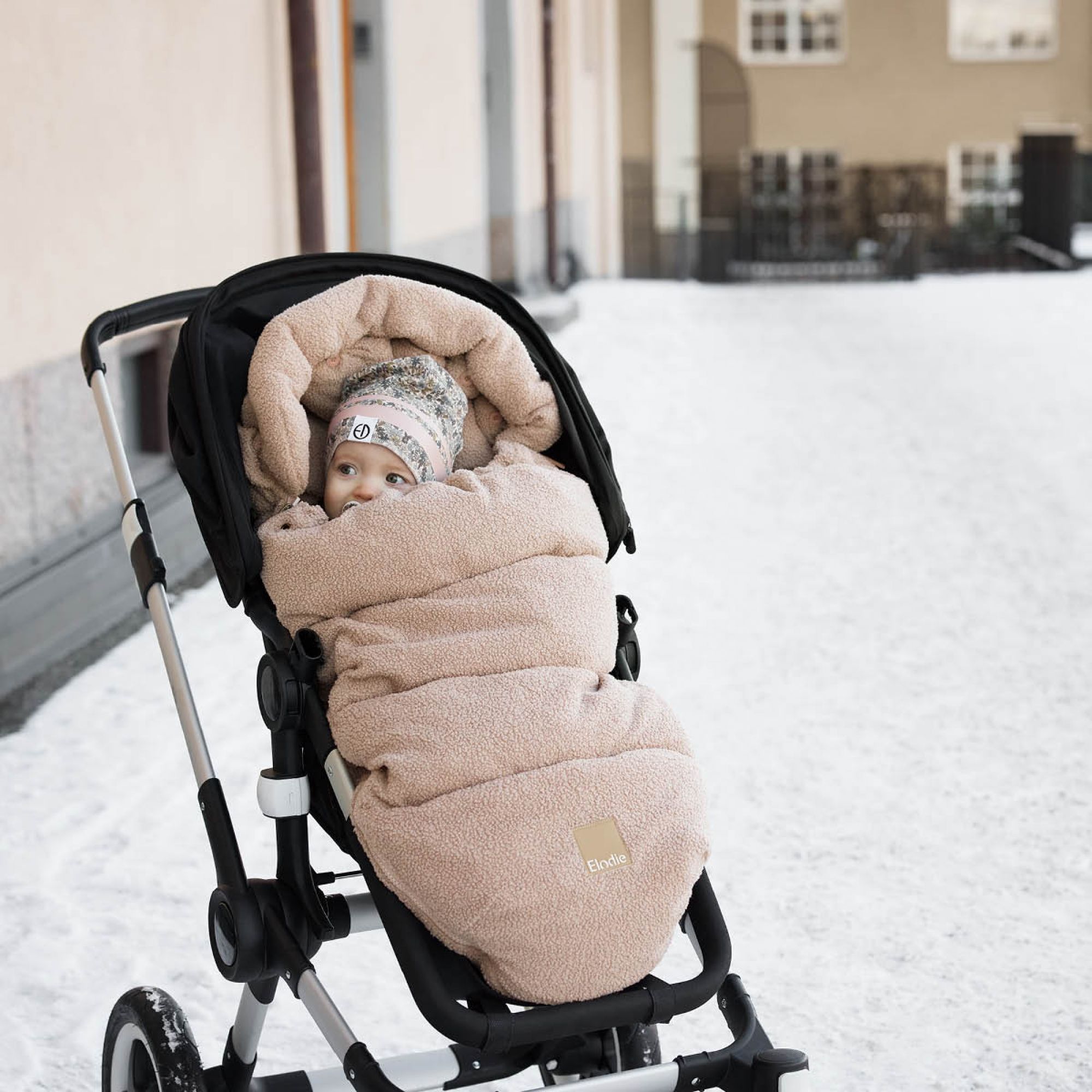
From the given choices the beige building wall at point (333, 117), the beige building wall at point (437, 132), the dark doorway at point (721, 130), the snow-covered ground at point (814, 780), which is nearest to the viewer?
the snow-covered ground at point (814, 780)

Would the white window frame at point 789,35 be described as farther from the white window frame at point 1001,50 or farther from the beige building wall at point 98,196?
the beige building wall at point 98,196

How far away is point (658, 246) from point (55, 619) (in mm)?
17314

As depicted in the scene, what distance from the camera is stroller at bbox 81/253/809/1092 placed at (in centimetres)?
176

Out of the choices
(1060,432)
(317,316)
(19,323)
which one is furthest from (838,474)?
(317,316)

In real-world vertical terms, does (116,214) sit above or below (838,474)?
above

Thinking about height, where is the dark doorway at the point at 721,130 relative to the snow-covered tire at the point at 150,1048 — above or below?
above

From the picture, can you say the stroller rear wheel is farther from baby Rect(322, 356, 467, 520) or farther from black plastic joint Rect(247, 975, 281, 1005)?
baby Rect(322, 356, 467, 520)

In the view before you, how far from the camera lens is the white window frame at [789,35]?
2270cm

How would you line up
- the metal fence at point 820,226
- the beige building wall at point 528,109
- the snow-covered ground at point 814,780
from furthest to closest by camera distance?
1. the metal fence at point 820,226
2. the beige building wall at point 528,109
3. the snow-covered ground at point 814,780

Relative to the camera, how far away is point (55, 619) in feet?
13.9

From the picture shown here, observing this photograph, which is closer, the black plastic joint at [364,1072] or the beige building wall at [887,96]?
the black plastic joint at [364,1072]

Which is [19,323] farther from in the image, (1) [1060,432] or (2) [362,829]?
(1) [1060,432]

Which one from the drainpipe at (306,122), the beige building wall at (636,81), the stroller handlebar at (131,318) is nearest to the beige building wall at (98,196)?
the drainpipe at (306,122)

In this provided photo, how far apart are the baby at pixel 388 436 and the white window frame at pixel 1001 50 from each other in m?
22.4
